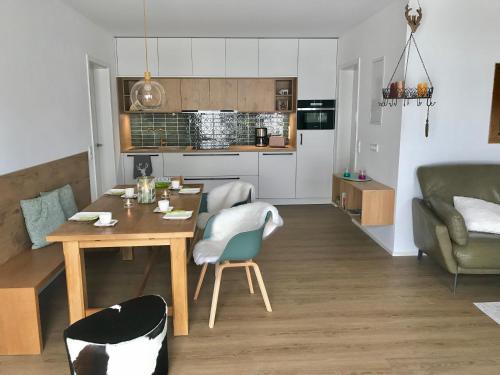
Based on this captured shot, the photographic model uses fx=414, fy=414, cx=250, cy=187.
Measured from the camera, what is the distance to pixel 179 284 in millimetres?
2719

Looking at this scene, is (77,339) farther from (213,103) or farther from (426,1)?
(213,103)

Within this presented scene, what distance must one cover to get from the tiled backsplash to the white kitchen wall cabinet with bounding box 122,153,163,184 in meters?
0.57

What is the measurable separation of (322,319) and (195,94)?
14.2 feet

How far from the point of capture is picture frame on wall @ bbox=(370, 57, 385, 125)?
4.55 metres

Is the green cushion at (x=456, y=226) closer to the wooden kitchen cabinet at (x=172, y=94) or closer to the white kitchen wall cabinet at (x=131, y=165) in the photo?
the white kitchen wall cabinet at (x=131, y=165)

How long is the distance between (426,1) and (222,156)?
3428 mm

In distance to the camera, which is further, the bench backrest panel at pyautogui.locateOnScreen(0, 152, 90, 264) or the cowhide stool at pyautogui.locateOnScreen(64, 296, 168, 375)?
the bench backrest panel at pyautogui.locateOnScreen(0, 152, 90, 264)

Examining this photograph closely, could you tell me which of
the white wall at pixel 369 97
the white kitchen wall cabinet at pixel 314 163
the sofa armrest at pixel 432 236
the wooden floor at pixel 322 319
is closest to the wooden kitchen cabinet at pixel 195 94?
the white kitchen wall cabinet at pixel 314 163

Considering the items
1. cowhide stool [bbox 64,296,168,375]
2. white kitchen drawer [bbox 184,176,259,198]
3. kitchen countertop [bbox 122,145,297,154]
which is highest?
kitchen countertop [bbox 122,145,297,154]

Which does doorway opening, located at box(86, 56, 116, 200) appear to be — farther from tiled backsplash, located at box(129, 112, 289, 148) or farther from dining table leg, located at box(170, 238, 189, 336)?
dining table leg, located at box(170, 238, 189, 336)

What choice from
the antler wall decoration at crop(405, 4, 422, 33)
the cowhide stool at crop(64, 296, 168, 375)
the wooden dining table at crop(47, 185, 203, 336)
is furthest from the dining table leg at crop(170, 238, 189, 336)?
the antler wall decoration at crop(405, 4, 422, 33)

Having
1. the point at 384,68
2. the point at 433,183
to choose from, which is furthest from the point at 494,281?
the point at 384,68

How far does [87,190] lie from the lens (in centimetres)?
466

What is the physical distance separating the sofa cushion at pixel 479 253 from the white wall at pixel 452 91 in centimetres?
95
